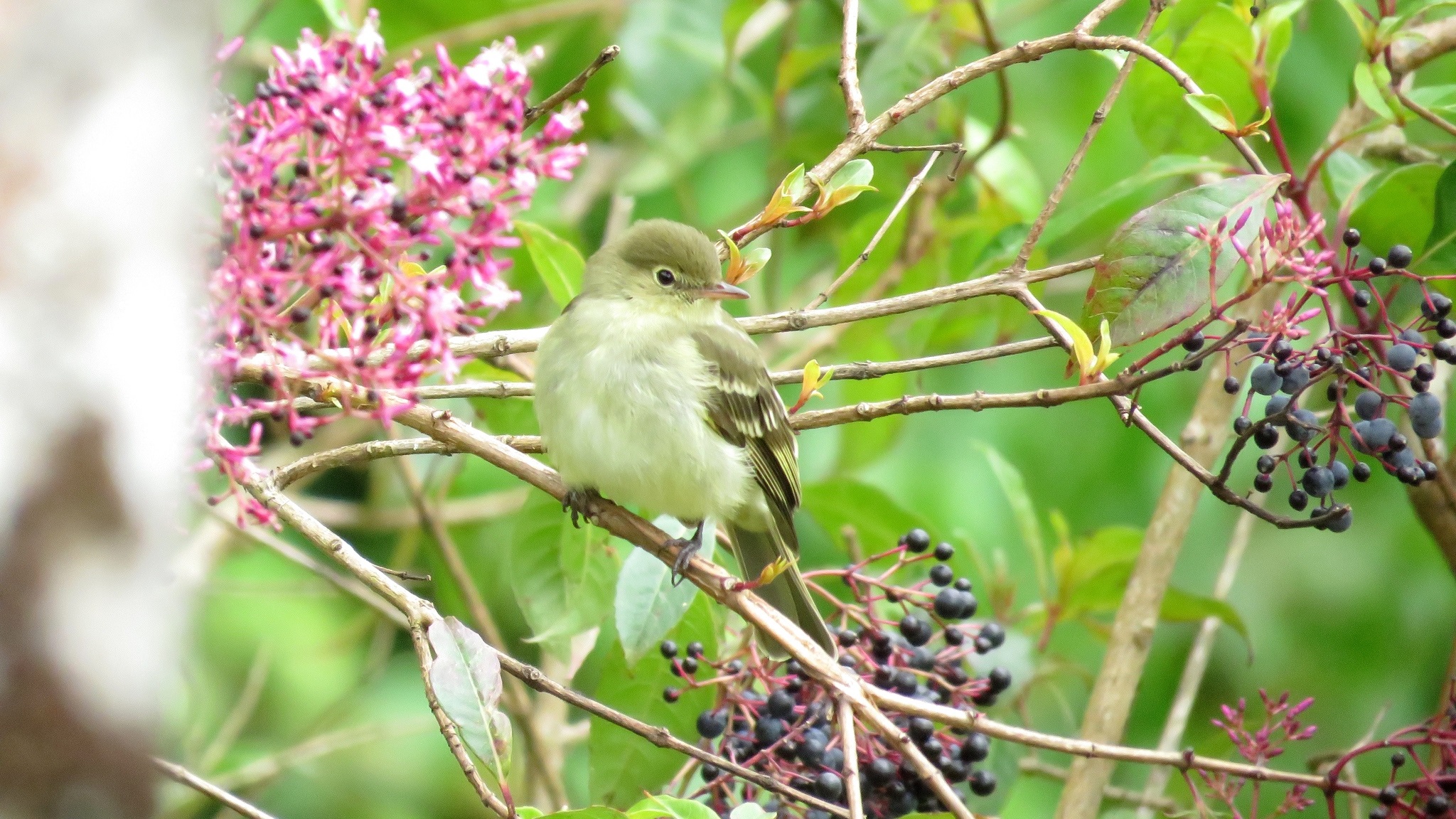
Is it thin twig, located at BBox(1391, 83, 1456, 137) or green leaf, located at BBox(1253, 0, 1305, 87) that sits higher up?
green leaf, located at BBox(1253, 0, 1305, 87)

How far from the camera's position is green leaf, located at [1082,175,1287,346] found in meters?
2.39

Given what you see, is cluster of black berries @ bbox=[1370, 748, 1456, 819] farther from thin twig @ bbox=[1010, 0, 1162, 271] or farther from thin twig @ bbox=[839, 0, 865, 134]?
thin twig @ bbox=[839, 0, 865, 134]

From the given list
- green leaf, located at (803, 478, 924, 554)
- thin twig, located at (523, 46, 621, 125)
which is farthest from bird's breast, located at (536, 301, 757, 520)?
thin twig, located at (523, 46, 621, 125)

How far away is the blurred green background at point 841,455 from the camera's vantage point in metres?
4.54

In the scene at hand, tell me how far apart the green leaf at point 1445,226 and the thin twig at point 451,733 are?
2.20 metres

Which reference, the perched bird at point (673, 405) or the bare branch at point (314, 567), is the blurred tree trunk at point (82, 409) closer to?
the perched bird at point (673, 405)

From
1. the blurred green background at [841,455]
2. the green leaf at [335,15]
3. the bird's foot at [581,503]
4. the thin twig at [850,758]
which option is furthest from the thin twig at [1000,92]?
the thin twig at [850,758]

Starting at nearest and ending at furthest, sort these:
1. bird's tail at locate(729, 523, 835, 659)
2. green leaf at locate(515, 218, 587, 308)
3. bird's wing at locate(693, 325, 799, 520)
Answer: bird's tail at locate(729, 523, 835, 659), green leaf at locate(515, 218, 587, 308), bird's wing at locate(693, 325, 799, 520)

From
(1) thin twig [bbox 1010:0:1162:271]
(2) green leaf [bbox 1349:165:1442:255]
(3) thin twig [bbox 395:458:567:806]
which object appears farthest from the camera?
(3) thin twig [bbox 395:458:567:806]

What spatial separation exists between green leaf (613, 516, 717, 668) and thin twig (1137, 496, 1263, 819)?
1374mm

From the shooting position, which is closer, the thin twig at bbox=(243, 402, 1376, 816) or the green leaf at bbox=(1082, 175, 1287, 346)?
the thin twig at bbox=(243, 402, 1376, 816)

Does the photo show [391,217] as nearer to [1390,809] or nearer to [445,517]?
[1390,809]

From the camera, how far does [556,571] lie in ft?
10.6

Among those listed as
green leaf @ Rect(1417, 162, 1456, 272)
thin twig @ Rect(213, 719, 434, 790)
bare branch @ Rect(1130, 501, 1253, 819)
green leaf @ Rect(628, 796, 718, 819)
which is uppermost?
green leaf @ Rect(1417, 162, 1456, 272)
